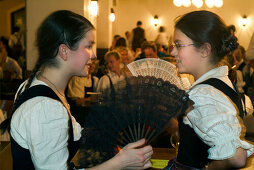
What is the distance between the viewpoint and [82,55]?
142 centimetres

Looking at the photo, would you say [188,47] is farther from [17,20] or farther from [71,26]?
[17,20]

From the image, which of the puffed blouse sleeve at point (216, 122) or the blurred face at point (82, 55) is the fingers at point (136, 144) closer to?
the puffed blouse sleeve at point (216, 122)

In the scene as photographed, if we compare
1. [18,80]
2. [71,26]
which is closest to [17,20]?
[18,80]

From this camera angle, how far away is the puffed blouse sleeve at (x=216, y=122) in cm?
128

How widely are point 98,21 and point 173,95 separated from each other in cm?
802

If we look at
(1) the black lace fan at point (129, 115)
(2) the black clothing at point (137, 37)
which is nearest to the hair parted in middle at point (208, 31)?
(1) the black lace fan at point (129, 115)

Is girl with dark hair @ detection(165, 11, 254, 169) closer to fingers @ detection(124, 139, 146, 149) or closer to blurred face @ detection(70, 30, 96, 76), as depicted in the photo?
fingers @ detection(124, 139, 146, 149)

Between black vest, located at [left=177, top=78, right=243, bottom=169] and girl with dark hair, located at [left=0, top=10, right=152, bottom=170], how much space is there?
0.78 feet

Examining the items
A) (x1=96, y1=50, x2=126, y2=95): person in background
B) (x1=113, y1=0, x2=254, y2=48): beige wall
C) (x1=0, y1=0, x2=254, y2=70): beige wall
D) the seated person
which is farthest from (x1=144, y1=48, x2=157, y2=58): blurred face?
(x1=113, y1=0, x2=254, y2=48): beige wall

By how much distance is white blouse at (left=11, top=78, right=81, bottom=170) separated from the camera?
47.1 inches

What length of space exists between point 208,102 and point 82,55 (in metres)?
0.53

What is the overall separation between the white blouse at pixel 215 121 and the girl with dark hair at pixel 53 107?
229 mm

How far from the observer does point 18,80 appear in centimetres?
596

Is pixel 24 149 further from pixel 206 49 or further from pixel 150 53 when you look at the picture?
pixel 150 53
